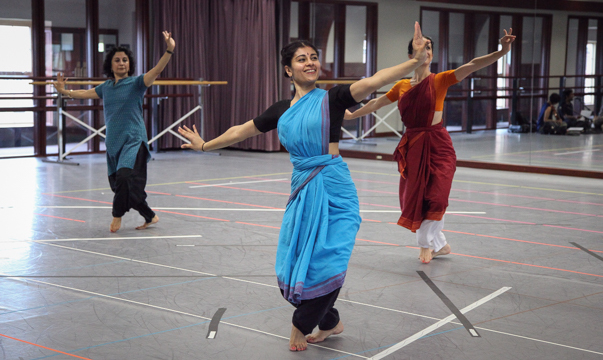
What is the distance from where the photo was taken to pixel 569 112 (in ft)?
28.7

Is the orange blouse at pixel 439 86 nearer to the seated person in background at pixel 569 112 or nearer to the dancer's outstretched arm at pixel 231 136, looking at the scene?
the dancer's outstretched arm at pixel 231 136

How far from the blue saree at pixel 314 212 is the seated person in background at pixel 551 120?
6.67 meters

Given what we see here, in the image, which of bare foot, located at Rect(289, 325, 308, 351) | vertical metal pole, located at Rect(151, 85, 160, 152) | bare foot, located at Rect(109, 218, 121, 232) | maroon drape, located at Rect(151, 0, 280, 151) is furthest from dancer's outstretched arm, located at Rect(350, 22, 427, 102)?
vertical metal pole, located at Rect(151, 85, 160, 152)

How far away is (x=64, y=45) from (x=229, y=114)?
8.87 feet

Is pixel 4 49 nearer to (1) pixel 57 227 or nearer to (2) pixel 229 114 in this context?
(2) pixel 229 114

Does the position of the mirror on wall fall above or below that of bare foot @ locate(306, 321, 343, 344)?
above

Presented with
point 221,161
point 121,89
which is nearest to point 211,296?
point 121,89

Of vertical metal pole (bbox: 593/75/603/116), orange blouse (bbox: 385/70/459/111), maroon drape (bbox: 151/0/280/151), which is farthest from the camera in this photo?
maroon drape (bbox: 151/0/280/151)

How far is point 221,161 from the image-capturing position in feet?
32.9

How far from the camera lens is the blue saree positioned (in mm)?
2752

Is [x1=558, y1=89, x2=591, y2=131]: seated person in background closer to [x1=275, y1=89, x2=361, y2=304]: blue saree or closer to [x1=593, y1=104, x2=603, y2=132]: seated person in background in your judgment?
[x1=593, y1=104, x2=603, y2=132]: seated person in background

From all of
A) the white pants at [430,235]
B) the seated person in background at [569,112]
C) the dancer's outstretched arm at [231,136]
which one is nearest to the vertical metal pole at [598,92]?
the seated person in background at [569,112]

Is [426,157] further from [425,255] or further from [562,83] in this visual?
[562,83]

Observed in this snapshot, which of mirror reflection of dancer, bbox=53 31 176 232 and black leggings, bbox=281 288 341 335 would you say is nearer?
black leggings, bbox=281 288 341 335
